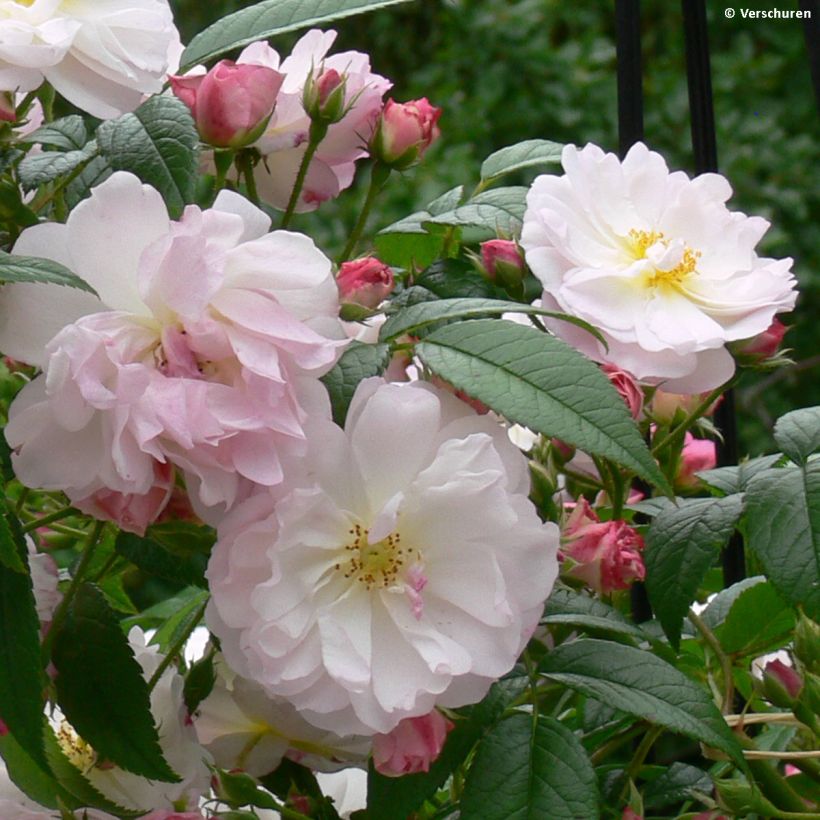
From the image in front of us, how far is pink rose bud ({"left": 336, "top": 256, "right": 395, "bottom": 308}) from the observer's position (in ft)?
1.57

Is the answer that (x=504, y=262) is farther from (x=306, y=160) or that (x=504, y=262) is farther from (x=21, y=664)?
(x=21, y=664)

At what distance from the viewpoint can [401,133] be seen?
1.80 feet

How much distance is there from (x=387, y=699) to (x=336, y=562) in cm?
5

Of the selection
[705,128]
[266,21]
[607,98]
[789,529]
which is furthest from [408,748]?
[607,98]

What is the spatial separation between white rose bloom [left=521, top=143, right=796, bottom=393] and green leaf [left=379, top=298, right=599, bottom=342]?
3 cm

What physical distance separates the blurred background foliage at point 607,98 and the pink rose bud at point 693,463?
5.40 ft

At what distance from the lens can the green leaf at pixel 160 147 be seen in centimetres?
47

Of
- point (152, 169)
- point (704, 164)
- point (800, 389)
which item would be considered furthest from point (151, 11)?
point (800, 389)

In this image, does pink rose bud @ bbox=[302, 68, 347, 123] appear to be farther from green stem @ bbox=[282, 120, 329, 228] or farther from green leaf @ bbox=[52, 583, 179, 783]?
green leaf @ bbox=[52, 583, 179, 783]

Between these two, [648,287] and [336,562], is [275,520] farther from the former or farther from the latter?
[648,287]

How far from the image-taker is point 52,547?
2.07 ft

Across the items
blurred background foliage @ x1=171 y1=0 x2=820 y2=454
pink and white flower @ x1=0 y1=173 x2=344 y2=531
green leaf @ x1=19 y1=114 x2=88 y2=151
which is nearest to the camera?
pink and white flower @ x1=0 y1=173 x2=344 y2=531

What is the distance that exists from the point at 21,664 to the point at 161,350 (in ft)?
0.31

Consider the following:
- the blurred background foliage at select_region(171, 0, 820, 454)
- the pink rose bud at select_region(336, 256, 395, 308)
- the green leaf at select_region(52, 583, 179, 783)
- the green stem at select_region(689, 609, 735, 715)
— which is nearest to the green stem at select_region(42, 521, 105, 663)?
the green leaf at select_region(52, 583, 179, 783)
